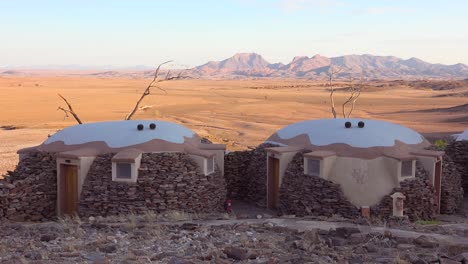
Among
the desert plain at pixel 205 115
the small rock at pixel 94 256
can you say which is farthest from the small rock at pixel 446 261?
the desert plain at pixel 205 115

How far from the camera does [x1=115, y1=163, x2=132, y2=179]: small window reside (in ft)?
45.3

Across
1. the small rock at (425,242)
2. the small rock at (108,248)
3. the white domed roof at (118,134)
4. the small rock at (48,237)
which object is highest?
the white domed roof at (118,134)

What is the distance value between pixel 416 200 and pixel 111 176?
8350 millimetres

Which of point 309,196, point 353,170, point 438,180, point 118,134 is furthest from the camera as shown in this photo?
point 438,180

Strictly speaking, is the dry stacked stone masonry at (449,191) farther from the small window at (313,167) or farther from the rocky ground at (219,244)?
the rocky ground at (219,244)

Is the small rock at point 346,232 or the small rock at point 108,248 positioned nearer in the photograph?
the small rock at point 108,248

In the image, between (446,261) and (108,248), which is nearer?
(446,261)

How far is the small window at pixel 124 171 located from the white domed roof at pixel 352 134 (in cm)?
498

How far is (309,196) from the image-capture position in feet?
47.5

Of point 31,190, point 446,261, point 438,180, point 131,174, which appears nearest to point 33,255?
point 446,261

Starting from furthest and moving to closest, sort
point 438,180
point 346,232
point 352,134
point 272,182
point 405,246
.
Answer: point 272,182, point 438,180, point 352,134, point 346,232, point 405,246

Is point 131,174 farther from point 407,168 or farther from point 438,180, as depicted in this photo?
point 438,180

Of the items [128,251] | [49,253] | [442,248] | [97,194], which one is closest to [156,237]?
[128,251]

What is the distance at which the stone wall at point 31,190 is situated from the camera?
13.1 metres
